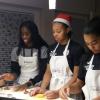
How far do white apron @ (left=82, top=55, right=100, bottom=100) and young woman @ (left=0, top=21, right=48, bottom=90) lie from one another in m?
0.49

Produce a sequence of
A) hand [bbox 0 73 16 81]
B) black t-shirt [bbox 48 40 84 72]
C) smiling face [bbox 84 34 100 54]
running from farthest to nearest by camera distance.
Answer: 1. hand [bbox 0 73 16 81]
2. black t-shirt [bbox 48 40 84 72]
3. smiling face [bbox 84 34 100 54]

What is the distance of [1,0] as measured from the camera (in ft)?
7.69

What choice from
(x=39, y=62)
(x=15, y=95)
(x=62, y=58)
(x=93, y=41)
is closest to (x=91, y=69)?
(x=93, y=41)

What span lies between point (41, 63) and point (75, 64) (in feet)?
1.17

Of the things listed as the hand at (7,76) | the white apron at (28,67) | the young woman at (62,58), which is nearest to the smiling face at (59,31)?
the young woman at (62,58)

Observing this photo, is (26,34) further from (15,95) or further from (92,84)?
(92,84)

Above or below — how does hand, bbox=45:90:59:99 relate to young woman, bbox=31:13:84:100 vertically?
below

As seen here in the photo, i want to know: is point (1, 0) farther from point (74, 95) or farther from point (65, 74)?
point (74, 95)

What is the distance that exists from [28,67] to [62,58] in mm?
364

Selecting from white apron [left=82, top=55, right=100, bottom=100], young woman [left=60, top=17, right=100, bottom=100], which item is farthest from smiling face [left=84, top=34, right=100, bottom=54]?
white apron [left=82, top=55, right=100, bottom=100]

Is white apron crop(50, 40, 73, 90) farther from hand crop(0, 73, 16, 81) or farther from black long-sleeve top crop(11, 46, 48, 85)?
hand crop(0, 73, 16, 81)

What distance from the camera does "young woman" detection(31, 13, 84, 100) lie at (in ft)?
5.55

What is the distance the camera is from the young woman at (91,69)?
1.41 m

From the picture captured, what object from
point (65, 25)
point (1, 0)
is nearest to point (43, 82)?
point (65, 25)
